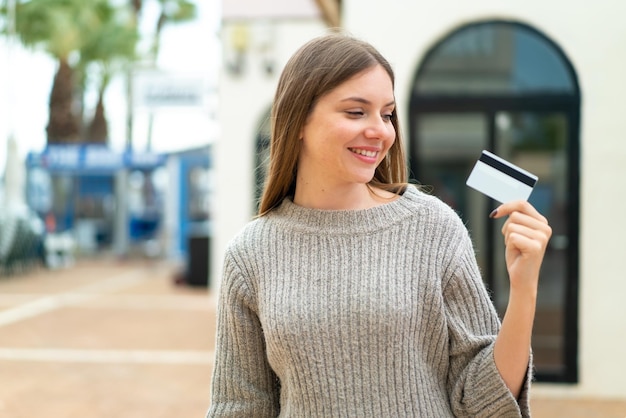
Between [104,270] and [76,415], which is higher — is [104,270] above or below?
below

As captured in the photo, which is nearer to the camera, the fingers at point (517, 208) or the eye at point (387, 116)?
the fingers at point (517, 208)

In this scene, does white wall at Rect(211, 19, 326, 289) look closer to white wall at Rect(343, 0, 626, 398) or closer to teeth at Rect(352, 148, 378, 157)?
white wall at Rect(343, 0, 626, 398)

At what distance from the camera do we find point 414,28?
6.16 metres

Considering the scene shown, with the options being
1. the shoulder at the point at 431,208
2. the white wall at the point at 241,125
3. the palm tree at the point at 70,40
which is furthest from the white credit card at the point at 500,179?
the palm tree at the point at 70,40

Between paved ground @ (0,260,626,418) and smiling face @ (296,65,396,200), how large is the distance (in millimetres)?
4258

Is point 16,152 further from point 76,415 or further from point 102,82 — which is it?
point 76,415

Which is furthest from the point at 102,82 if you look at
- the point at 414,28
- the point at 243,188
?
the point at 414,28

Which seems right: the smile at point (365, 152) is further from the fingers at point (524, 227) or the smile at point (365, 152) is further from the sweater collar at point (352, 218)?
the fingers at point (524, 227)

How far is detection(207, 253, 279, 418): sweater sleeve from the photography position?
6.09 feet

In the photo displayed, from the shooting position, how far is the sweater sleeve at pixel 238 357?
73.0 inches

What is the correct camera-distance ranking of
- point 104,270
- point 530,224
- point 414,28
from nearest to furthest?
point 530,224
point 414,28
point 104,270

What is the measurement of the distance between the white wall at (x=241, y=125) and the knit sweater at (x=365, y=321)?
9895 mm

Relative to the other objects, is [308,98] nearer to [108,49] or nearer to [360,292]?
[360,292]

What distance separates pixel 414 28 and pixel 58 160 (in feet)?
59.2
